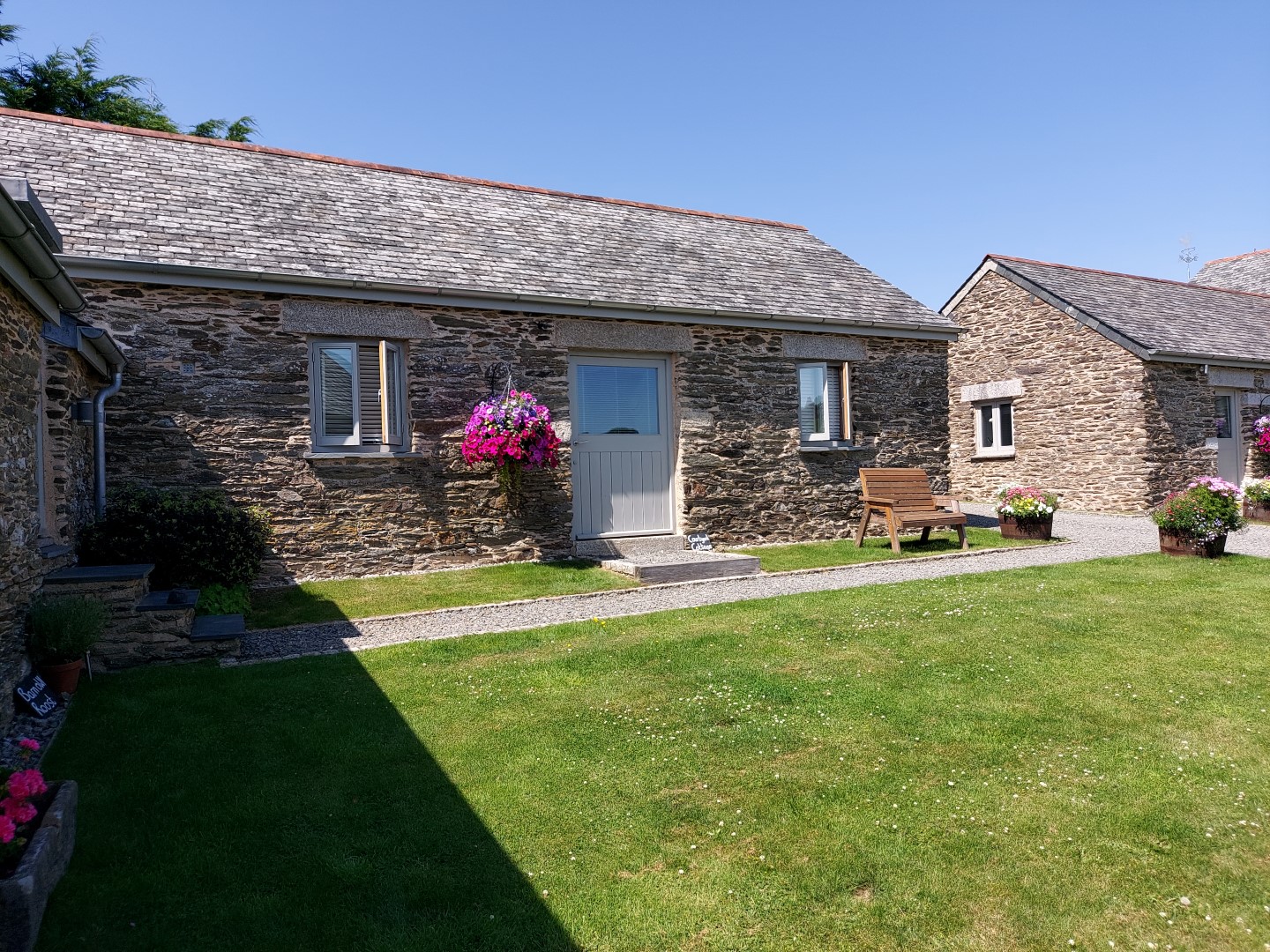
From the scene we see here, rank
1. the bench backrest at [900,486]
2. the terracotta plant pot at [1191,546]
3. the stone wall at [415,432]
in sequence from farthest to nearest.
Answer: the bench backrest at [900,486], the terracotta plant pot at [1191,546], the stone wall at [415,432]

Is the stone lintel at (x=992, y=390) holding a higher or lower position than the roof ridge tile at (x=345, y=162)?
lower

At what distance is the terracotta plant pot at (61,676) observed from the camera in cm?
528

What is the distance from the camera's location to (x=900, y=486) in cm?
1180

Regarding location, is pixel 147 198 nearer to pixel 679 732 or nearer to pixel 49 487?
pixel 49 487

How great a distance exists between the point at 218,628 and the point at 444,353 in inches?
183

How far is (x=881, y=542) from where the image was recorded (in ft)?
39.4

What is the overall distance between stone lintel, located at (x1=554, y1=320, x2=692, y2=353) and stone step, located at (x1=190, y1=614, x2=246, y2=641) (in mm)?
5489

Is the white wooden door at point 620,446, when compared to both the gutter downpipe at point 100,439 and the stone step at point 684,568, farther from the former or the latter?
the gutter downpipe at point 100,439

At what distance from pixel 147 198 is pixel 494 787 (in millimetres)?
9143

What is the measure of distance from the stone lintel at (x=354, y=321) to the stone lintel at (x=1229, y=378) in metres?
16.2

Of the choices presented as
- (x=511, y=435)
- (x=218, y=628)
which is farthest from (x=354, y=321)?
(x=218, y=628)

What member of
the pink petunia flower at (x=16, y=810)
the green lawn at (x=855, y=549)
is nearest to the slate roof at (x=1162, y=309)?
the green lawn at (x=855, y=549)

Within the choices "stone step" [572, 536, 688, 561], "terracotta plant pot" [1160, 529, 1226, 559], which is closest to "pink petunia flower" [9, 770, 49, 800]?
"stone step" [572, 536, 688, 561]

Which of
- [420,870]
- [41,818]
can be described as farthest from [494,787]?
[41,818]
